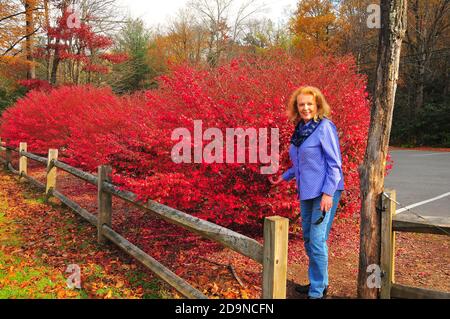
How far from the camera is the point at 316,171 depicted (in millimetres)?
3074

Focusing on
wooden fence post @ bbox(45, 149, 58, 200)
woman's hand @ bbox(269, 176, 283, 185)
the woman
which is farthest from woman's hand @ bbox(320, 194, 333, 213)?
wooden fence post @ bbox(45, 149, 58, 200)

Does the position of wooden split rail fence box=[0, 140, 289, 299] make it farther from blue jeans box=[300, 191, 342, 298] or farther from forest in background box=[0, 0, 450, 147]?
forest in background box=[0, 0, 450, 147]

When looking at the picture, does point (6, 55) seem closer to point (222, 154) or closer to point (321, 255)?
point (222, 154)

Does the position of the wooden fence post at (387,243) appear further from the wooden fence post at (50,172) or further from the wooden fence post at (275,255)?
the wooden fence post at (50,172)

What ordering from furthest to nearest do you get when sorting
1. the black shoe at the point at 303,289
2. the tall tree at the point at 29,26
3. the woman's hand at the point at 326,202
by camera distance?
the tall tree at the point at 29,26
the black shoe at the point at 303,289
the woman's hand at the point at 326,202

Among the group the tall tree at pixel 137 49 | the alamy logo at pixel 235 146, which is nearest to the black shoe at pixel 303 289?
the alamy logo at pixel 235 146

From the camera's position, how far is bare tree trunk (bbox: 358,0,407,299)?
3135 millimetres

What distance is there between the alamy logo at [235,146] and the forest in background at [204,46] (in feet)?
50.5

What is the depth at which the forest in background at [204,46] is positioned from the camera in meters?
19.2

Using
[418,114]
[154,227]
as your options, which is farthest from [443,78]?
[154,227]

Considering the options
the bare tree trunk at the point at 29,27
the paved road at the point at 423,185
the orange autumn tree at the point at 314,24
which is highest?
the orange autumn tree at the point at 314,24

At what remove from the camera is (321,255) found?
3178mm

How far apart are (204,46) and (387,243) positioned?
28.1 meters
